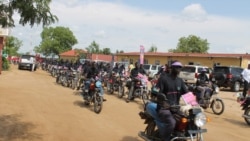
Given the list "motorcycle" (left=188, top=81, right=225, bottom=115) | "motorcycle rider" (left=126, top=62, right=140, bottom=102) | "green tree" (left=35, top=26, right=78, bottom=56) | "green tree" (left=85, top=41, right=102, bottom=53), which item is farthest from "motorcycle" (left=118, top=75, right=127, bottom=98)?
"green tree" (left=35, top=26, right=78, bottom=56)

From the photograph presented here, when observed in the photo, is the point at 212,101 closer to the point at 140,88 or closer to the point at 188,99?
the point at 140,88

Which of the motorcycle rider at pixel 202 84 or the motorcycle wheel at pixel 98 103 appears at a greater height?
the motorcycle rider at pixel 202 84

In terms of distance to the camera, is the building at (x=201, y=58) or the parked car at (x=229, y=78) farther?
the building at (x=201, y=58)

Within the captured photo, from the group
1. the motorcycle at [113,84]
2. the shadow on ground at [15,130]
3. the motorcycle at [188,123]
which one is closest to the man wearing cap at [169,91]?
the motorcycle at [188,123]

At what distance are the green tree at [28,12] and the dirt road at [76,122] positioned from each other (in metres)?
2.71

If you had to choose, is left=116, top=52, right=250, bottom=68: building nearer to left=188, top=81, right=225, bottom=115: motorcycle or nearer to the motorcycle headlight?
left=188, top=81, right=225, bottom=115: motorcycle

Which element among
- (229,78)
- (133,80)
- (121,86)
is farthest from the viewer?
(229,78)

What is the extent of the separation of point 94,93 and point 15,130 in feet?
14.5

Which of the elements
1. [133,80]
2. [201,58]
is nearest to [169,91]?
[133,80]

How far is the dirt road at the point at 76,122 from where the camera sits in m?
8.90

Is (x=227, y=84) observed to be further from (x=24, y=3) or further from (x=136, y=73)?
(x=24, y=3)

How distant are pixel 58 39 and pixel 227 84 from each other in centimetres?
8704

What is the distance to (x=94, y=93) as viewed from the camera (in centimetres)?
1327

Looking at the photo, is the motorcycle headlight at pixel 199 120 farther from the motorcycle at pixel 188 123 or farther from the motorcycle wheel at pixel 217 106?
the motorcycle wheel at pixel 217 106
